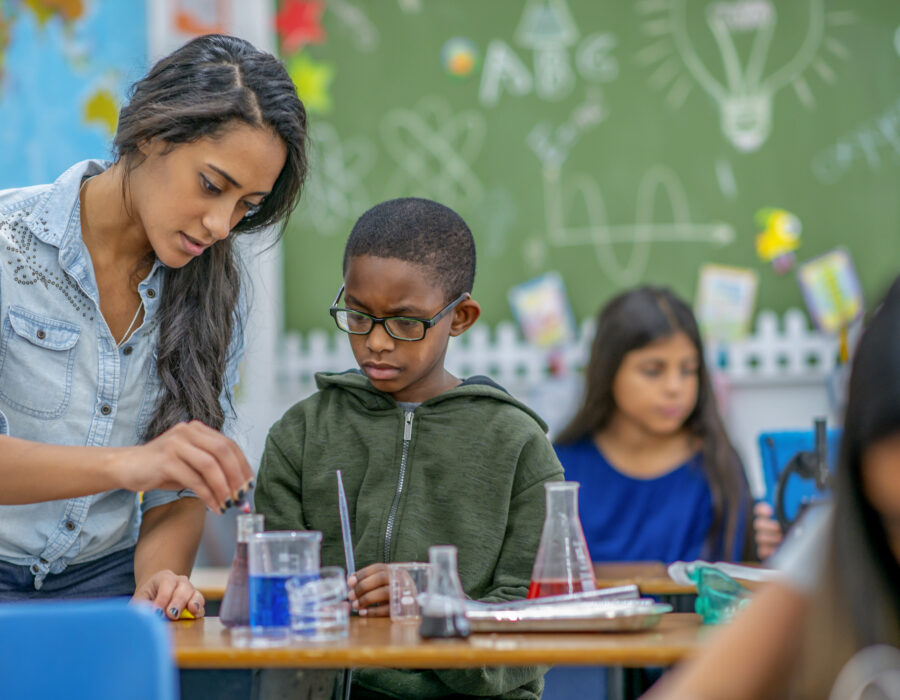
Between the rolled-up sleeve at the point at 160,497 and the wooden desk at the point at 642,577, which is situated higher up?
the rolled-up sleeve at the point at 160,497

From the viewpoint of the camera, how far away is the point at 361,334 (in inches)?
77.1

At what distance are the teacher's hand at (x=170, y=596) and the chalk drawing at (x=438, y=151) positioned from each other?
3139 mm

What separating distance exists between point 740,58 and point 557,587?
11.6ft

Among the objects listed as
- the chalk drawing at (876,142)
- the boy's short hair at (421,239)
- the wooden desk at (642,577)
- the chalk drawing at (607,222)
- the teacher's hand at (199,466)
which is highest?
the chalk drawing at (876,142)

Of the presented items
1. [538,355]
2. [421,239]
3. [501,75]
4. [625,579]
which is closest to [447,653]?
[421,239]

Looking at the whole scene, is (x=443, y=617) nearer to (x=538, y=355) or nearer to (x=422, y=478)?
(x=422, y=478)

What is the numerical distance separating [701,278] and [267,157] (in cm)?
297

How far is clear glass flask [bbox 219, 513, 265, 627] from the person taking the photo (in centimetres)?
142

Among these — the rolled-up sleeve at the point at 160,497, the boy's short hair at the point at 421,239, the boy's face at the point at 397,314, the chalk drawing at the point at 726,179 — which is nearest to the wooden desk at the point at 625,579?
the rolled-up sleeve at the point at 160,497

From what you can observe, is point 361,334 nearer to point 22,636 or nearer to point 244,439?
point 244,439

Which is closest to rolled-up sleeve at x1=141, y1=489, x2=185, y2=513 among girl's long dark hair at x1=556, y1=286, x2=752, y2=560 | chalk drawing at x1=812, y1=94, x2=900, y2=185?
girl's long dark hair at x1=556, y1=286, x2=752, y2=560

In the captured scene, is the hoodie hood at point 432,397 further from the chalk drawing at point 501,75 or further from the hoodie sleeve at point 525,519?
the chalk drawing at point 501,75

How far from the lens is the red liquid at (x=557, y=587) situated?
1.49 meters

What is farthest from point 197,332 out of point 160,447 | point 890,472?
point 890,472
